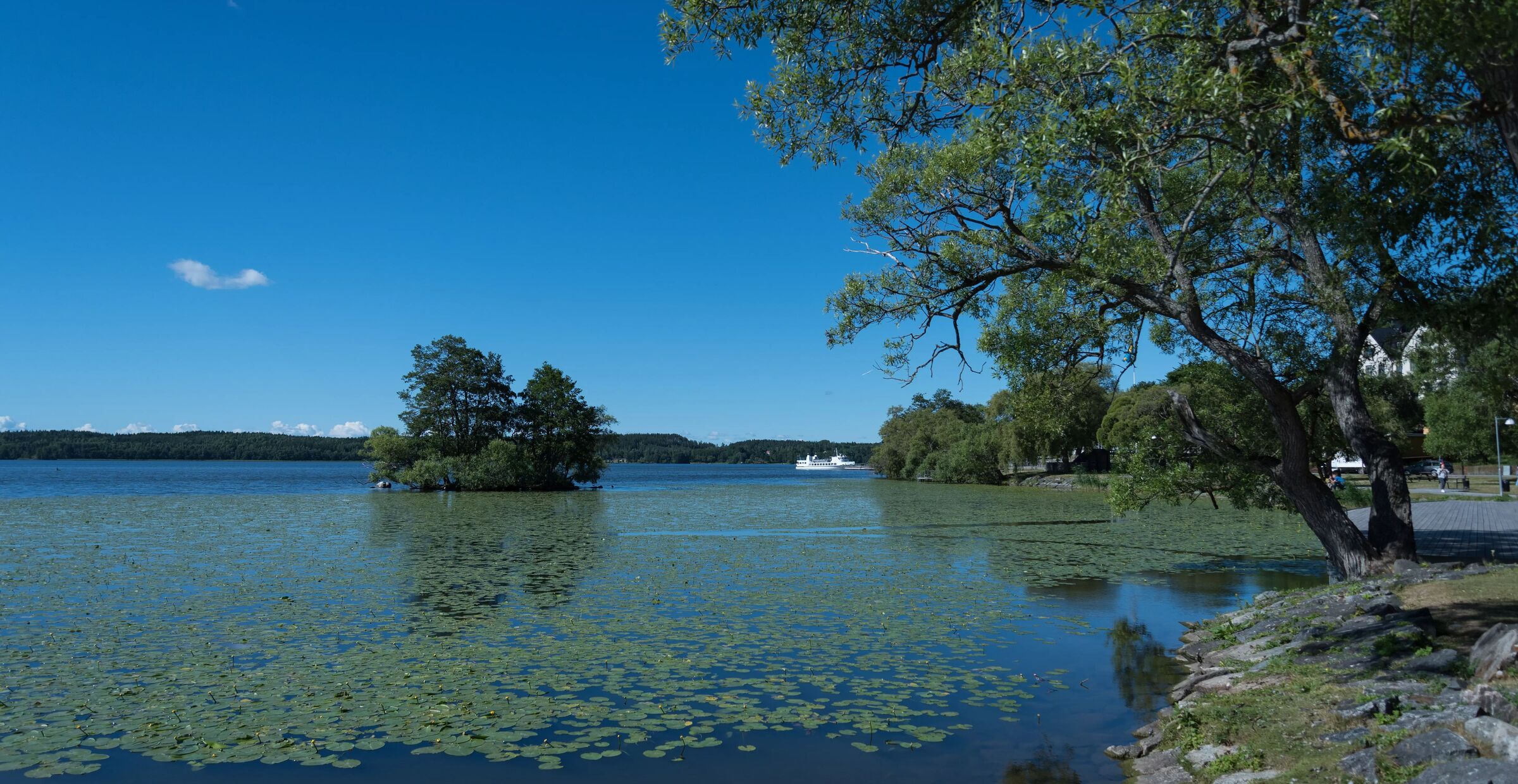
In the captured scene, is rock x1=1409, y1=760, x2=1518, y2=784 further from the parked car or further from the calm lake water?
the parked car

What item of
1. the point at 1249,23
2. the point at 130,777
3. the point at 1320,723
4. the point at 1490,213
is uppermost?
the point at 1249,23

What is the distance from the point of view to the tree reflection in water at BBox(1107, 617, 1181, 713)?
9.17 m

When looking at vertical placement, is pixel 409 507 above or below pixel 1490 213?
below

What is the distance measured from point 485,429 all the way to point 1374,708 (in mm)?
58644

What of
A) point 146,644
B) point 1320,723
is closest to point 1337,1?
point 1320,723

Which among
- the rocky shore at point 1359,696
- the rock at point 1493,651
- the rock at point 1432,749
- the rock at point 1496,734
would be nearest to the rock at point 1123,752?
the rocky shore at point 1359,696

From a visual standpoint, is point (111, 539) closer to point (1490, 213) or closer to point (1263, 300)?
point (1263, 300)

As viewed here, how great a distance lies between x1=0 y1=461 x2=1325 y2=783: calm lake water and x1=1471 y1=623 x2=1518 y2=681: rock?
264 cm

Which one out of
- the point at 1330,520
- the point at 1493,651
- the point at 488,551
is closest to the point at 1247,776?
the point at 1493,651

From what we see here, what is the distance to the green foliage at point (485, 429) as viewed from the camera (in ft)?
188

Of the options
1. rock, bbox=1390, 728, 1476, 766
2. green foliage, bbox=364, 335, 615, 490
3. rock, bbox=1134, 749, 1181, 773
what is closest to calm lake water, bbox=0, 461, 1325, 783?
rock, bbox=1134, 749, 1181, 773

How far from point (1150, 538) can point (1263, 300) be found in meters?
13.3

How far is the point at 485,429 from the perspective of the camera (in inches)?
2372

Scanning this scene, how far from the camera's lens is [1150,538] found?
2538 centimetres
